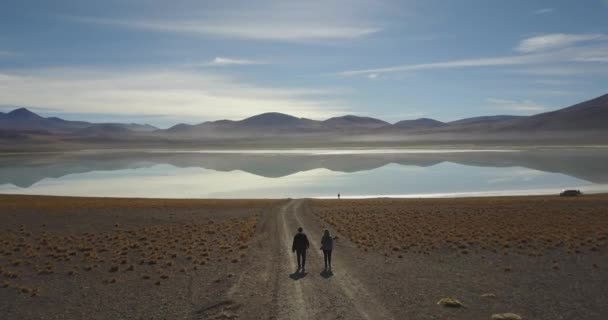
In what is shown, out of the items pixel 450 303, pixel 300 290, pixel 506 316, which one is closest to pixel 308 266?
pixel 300 290

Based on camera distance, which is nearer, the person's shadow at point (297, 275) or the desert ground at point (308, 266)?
the desert ground at point (308, 266)

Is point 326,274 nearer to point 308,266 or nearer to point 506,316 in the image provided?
point 308,266

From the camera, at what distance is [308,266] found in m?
13.5

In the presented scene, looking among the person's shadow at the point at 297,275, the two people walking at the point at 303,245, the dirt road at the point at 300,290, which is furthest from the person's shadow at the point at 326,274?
the person's shadow at the point at 297,275

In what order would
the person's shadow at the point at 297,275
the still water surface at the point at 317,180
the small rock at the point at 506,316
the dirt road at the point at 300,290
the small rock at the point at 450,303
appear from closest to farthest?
the small rock at the point at 506,316, the dirt road at the point at 300,290, the small rock at the point at 450,303, the person's shadow at the point at 297,275, the still water surface at the point at 317,180

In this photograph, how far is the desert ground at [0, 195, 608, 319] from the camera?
1035cm

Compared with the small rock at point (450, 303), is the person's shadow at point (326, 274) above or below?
above

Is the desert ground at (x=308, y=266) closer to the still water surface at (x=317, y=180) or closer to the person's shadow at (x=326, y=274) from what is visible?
the person's shadow at (x=326, y=274)

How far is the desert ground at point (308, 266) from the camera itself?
34.0ft

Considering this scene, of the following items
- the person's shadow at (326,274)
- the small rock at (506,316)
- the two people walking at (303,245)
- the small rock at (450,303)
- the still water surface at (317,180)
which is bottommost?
the small rock at (506,316)

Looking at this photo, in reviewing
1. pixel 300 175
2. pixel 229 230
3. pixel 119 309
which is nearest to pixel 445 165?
pixel 300 175

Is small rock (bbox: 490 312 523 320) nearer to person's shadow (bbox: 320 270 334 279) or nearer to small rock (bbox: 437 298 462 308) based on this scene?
small rock (bbox: 437 298 462 308)

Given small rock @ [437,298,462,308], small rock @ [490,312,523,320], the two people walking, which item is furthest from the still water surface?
small rock @ [490,312,523,320]

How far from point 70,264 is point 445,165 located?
5368cm
